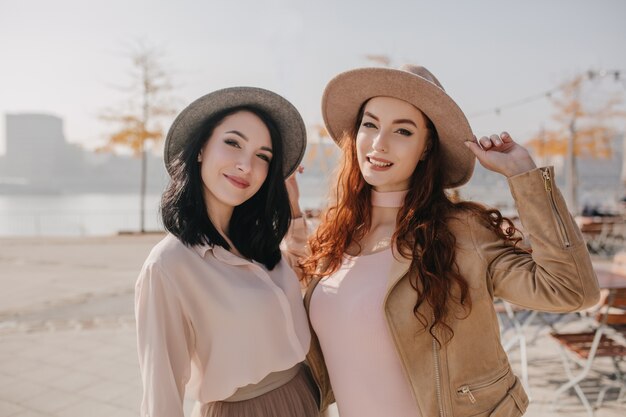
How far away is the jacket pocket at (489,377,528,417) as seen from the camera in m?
1.55

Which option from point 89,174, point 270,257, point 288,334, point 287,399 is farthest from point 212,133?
point 89,174

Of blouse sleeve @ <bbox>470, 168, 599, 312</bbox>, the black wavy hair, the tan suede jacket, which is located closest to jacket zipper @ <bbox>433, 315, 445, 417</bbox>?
the tan suede jacket

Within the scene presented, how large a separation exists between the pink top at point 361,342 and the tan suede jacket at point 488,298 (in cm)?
10

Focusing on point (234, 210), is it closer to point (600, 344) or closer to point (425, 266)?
point (425, 266)

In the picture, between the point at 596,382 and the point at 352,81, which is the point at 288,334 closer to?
the point at 352,81

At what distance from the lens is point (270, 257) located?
6.58 feet

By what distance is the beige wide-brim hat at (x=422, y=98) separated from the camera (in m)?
1.79

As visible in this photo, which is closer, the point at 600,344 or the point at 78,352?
the point at 600,344

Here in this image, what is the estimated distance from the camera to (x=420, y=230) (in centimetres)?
173

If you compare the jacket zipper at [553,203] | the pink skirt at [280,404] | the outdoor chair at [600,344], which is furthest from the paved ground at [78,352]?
the jacket zipper at [553,203]

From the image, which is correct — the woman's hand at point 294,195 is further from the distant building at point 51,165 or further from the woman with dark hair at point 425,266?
the distant building at point 51,165

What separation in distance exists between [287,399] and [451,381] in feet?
2.11

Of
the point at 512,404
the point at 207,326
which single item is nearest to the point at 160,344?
the point at 207,326

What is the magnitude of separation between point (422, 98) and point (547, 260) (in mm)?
776
